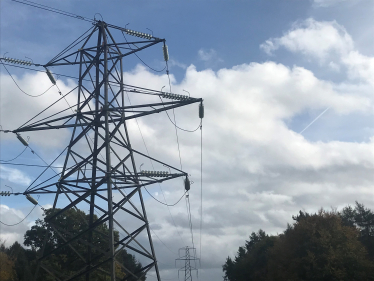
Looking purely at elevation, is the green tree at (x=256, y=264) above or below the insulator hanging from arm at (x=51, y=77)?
below

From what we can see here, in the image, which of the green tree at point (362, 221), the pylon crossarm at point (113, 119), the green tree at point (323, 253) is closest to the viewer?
the pylon crossarm at point (113, 119)

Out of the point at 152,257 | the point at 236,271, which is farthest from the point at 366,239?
the point at 152,257

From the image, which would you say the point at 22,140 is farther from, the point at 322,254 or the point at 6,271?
the point at 322,254

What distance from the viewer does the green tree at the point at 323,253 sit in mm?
43094

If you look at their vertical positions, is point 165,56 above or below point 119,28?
below

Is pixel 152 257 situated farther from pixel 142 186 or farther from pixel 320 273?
pixel 320 273

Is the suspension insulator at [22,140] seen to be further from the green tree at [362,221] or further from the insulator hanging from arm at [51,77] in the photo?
the green tree at [362,221]

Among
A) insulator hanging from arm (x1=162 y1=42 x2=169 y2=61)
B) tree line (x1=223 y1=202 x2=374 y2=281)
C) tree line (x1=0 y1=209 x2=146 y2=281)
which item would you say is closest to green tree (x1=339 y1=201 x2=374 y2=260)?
tree line (x1=223 y1=202 x2=374 y2=281)

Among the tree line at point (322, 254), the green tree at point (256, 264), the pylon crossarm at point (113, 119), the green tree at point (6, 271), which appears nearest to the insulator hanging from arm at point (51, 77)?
the pylon crossarm at point (113, 119)

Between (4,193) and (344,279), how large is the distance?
1423 inches

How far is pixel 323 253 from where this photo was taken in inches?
1756

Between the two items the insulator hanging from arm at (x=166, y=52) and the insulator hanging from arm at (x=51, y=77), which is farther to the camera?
the insulator hanging from arm at (x=51, y=77)

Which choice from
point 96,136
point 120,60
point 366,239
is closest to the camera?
point 96,136

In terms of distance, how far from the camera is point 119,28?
22.4 meters
